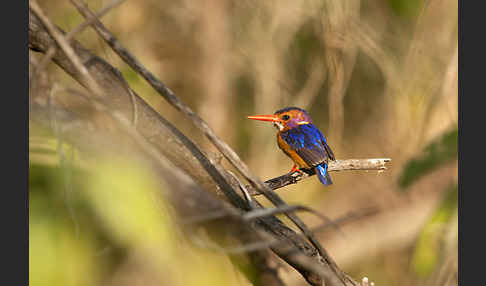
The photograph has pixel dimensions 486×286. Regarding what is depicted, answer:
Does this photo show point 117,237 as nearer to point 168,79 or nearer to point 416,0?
point 416,0

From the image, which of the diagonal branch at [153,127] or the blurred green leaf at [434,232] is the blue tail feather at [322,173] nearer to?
the blurred green leaf at [434,232]

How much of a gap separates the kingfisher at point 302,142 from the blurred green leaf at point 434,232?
3.39 ft

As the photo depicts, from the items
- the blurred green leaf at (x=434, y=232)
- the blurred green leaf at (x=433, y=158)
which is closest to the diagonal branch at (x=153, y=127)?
the blurred green leaf at (x=434, y=232)

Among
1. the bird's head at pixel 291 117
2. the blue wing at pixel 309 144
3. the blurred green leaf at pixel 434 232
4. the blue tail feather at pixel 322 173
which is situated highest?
the bird's head at pixel 291 117

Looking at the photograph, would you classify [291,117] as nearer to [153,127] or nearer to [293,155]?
[293,155]

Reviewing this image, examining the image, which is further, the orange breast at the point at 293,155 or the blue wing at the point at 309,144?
the orange breast at the point at 293,155

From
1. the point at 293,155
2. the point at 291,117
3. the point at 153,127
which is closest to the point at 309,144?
the point at 293,155

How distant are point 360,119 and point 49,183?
508 centimetres

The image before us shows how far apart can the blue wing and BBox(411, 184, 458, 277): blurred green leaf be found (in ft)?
3.87

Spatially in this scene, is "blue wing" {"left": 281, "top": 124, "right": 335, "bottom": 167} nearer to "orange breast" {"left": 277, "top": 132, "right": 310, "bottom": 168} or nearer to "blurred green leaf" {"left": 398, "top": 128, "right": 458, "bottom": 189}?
"orange breast" {"left": 277, "top": 132, "right": 310, "bottom": 168}

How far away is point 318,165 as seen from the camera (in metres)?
3.24

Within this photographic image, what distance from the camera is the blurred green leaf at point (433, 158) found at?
1.67 meters

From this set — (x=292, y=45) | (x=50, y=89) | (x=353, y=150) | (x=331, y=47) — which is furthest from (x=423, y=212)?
(x=50, y=89)

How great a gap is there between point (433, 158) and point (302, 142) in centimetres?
179
